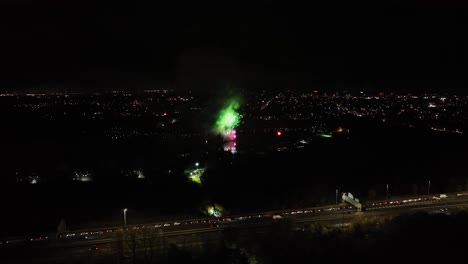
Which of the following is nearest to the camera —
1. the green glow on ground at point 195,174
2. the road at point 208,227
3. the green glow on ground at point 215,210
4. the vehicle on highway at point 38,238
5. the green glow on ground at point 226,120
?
the road at point 208,227

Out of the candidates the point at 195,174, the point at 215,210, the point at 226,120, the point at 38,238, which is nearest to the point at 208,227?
the point at 215,210

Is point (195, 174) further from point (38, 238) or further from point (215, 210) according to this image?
point (38, 238)

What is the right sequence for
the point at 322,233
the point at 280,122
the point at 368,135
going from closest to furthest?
the point at 322,233
the point at 368,135
the point at 280,122

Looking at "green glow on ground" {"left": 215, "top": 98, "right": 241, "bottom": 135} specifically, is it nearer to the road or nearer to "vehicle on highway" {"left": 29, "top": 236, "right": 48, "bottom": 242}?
the road

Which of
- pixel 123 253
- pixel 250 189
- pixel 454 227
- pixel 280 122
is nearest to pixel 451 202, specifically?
pixel 454 227

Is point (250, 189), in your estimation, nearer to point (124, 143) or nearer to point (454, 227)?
point (454, 227)

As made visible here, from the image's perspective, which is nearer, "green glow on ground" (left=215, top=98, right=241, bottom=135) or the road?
the road

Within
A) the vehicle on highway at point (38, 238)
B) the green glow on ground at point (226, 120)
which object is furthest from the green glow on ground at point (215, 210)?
the green glow on ground at point (226, 120)

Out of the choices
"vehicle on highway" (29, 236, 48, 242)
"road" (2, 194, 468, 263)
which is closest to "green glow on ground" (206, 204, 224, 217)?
"road" (2, 194, 468, 263)

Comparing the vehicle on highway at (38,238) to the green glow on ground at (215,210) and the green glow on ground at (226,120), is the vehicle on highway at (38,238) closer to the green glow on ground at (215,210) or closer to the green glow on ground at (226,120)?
the green glow on ground at (215,210)
